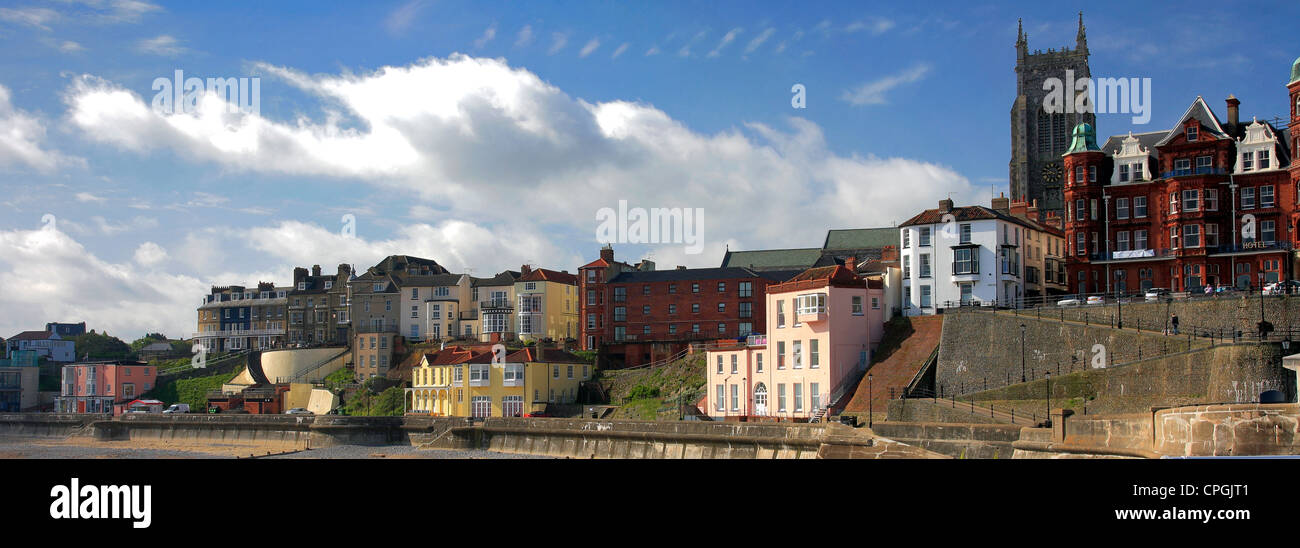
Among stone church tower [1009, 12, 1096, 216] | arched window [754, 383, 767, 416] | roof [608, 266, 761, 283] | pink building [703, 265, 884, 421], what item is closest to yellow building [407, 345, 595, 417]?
roof [608, 266, 761, 283]

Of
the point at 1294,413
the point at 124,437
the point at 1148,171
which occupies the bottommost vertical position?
the point at 124,437

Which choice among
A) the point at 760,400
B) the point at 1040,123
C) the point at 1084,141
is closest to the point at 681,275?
the point at 760,400

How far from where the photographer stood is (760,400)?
192 ft

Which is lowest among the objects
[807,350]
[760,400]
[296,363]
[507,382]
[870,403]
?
[760,400]

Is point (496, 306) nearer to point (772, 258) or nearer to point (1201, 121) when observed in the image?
point (772, 258)

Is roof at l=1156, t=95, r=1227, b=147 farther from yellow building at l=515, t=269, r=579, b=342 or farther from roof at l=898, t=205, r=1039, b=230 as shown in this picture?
yellow building at l=515, t=269, r=579, b=342

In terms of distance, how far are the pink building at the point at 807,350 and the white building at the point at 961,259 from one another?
105 inches

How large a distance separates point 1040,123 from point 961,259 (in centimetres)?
5939

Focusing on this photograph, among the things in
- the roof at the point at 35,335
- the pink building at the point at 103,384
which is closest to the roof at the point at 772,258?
the pink building at the point at 103,384
